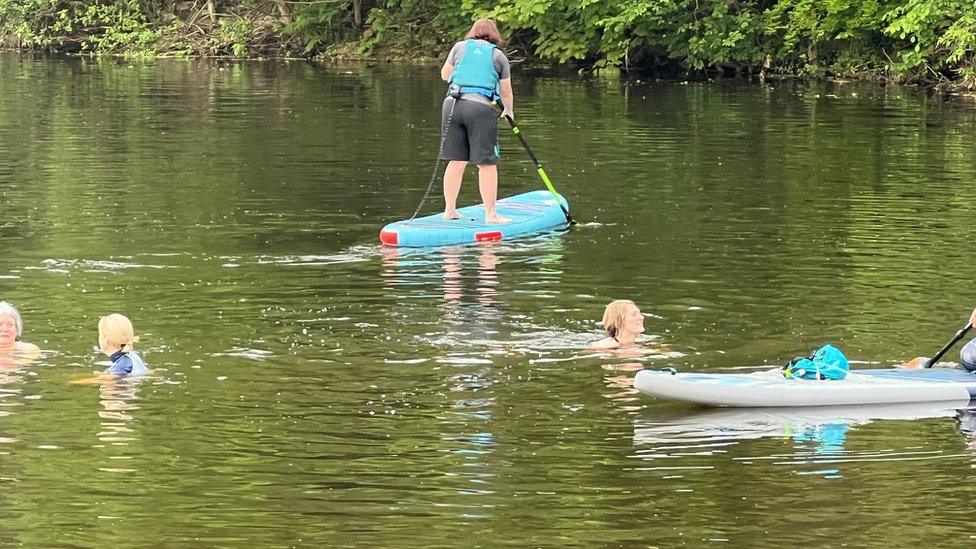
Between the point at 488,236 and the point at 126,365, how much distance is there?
5.68 meters

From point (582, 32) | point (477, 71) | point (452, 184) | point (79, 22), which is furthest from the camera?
point (79, 22)

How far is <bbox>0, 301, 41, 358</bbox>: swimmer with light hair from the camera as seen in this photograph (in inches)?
413

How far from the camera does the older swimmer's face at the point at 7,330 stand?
10453 millimetres

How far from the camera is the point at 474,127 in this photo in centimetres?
1537

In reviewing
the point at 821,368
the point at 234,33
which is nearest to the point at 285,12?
the point at 234,33

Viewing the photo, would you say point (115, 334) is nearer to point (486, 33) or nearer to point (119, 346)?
point (119, 346)

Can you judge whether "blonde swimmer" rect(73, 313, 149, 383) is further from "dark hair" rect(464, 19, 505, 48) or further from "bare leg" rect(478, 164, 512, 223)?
"dark hair" rect(464, 19, 505, 48)

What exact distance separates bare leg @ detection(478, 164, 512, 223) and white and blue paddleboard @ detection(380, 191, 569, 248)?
0.10m

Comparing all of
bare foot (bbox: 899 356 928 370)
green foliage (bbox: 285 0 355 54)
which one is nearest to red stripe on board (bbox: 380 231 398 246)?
bare foot (bbox: 899 356 928 370)

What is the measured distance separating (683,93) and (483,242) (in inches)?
729

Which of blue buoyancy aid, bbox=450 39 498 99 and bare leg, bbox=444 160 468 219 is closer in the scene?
blue buoyancy aid, bbox=450 39 498 99

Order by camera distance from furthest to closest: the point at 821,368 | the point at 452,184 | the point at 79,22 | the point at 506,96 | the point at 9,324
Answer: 1. the point at 79,22
2. the point at 452,184
3. the point at 506,96
4. the point at 9,324
5. the point at 821,368

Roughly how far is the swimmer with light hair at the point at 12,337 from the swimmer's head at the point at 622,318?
345 centimetres

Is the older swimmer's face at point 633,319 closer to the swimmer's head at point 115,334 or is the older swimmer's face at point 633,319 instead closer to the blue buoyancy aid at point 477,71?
the swimmer's head at point 115,334
